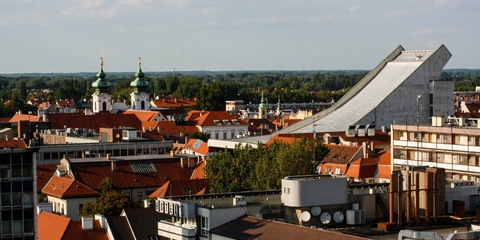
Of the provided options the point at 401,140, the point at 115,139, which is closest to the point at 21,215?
the point at 401,140

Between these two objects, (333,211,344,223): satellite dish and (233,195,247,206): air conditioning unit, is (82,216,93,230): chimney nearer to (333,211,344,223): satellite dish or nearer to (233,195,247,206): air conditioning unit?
(233,195,247,206): air conditioning unit

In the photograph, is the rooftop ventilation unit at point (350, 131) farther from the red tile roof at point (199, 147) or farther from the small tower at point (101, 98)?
the small tower at point (101, 98)

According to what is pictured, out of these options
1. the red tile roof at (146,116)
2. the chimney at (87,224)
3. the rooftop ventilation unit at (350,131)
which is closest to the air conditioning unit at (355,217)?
the chimney at (87,224)

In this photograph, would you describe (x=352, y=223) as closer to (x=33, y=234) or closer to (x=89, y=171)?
(x=33, y=234)

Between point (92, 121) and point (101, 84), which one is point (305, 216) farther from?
point (101, 84)

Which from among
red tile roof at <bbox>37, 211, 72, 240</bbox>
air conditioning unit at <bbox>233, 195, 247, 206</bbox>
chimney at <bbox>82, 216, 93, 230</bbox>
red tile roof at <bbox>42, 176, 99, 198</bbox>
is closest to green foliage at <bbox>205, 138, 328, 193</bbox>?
red tile roof at <bbox>42, 176, 99, 198</bbox>

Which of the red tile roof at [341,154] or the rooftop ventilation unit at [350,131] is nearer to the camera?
the red tile roof at [341,154]

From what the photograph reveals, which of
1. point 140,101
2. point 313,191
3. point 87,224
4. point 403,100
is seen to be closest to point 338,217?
point 313,191
